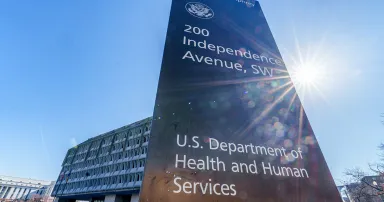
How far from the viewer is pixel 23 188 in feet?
301

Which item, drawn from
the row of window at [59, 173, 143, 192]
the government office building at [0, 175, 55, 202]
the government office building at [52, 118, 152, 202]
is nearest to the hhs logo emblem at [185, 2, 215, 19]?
the row of window at [59, 173, 143, 192]

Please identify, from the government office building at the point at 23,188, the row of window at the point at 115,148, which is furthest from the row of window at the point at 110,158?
the government office building at the point at 23,188

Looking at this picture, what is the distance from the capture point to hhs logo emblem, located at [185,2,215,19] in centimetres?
278

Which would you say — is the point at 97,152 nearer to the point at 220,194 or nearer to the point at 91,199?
the point at 91,199

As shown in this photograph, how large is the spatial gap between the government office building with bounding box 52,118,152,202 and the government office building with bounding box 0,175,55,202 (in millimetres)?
44039

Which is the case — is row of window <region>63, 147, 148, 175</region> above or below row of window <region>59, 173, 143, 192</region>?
above

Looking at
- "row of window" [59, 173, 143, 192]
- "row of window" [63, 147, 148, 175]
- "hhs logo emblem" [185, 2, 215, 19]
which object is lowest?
"hhs logo emblem" [185, 2, 215, 19]

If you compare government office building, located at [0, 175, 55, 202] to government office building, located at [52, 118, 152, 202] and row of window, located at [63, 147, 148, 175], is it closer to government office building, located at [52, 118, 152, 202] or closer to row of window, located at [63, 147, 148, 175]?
government office building, located at [52, 118, 152, 202]

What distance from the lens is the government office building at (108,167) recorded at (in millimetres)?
35500

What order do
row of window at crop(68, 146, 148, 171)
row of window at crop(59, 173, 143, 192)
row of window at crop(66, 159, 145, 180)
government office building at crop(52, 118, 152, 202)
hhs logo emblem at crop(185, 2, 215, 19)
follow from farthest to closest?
row of window at crop(68, 146, 148, 171) < row of window at crop(66, 159, 145, 180) < government office building at crop(52, 118, 152, 202) < row of window at crop(59, 173, 143, 192) < hhs logo emblem at crop(185, 2, 215, 19)

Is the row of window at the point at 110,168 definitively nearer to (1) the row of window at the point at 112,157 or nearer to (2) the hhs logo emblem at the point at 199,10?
(1) the row of window at the point at 112,157

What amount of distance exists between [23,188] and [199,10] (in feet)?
420

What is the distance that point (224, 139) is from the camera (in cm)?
193

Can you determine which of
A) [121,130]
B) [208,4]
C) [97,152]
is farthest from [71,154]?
[208,4]
